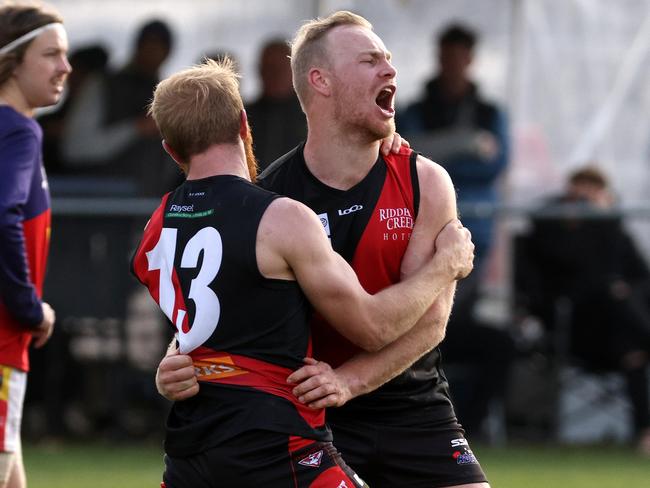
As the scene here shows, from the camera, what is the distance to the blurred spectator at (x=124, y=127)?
9773 mm

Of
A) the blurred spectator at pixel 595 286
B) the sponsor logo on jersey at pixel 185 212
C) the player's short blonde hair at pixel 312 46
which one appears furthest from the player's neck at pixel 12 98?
the blurred spectator at pixel 595 286

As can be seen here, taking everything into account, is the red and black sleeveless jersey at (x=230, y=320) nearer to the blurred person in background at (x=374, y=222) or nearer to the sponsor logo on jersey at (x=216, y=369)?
the sponsor logo on jersey at (x=216, y=369)

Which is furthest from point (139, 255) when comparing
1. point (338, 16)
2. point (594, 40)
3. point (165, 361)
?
point (594, 40)

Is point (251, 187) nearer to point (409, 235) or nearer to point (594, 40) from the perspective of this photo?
point (409, 235)

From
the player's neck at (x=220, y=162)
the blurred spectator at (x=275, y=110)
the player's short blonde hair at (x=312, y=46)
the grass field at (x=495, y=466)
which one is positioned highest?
the player's short blonde hair at (x=312, y=46)

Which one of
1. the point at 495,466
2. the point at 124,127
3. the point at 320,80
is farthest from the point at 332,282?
the point at 124,127

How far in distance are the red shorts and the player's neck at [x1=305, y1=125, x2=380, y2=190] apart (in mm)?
1001

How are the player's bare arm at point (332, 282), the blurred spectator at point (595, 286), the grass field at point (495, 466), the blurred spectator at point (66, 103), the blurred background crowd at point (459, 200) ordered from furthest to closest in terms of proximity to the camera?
the blurred spectator at point (66, 103), the blurred spectator at point (595, 286), the blurred background crowd at point (459, 200), the grass field at point (495, 466), the player's bare arm at point (332, 282)

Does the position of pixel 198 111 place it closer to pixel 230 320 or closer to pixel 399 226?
pixel 230 320

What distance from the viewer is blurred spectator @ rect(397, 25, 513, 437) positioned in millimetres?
9430

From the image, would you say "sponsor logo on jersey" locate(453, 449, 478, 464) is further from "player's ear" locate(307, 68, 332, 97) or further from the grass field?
the grass field

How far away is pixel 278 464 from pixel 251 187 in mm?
752

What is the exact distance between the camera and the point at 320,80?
4312 millimetres

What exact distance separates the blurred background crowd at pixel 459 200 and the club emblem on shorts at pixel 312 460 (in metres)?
5.62
